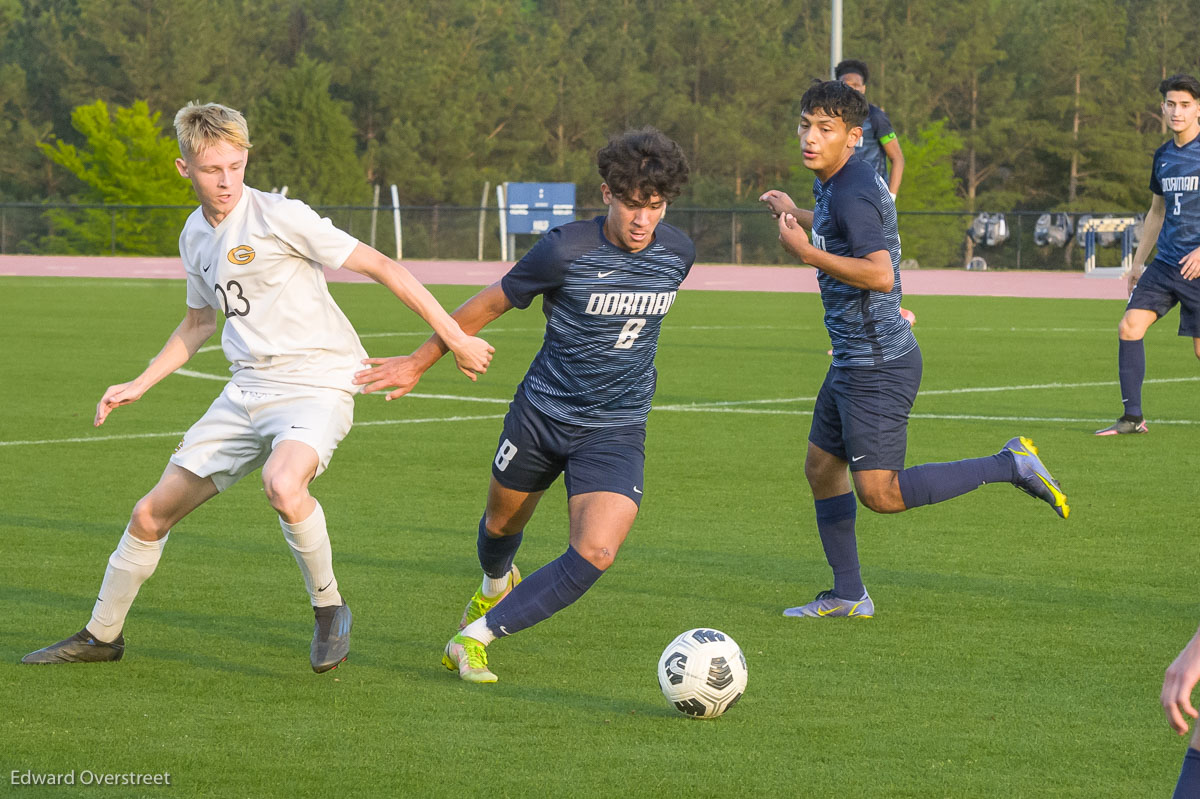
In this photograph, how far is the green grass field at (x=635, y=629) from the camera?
439 centimetres

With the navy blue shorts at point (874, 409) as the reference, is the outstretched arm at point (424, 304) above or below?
above

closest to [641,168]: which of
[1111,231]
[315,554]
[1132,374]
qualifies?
[315,554]

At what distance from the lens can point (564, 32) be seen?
245 feet

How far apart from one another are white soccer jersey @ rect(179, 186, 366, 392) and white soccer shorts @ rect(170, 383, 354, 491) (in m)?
0.05

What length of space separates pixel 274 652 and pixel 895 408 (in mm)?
2502

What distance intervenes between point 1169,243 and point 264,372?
750 cm

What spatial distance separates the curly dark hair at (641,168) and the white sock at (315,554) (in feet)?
4.74

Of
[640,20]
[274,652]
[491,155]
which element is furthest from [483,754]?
[640,20]

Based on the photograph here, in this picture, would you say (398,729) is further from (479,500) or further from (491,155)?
(491,155)

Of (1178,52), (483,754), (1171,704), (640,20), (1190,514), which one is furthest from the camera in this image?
(640,20)

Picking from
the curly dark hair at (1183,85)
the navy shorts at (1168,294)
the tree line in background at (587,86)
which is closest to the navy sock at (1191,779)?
the navy shorts at (1168,294)

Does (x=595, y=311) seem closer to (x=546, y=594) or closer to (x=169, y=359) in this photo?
(x=546, y=594)

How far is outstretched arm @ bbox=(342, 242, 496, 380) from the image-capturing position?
16.6 ft

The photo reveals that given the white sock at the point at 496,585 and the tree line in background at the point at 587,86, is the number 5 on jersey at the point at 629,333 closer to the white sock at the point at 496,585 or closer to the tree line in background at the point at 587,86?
the white sock at the point at 496,585
